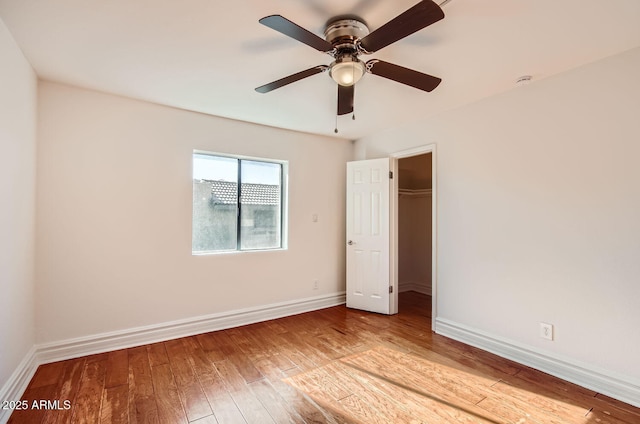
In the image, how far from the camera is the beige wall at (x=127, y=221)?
2541mm

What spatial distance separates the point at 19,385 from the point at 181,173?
2054 millimetres

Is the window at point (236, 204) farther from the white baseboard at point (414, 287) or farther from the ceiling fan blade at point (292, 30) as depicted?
the white baseboard at point (414, 287)

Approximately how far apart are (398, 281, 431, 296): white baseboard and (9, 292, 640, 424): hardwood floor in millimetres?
1922

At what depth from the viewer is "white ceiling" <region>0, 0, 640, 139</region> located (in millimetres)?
1609

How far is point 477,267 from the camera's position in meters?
2.88

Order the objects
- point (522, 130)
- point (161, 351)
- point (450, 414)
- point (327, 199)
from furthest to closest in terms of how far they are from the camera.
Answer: point (327, 199) < point (161, 351) < point (522, 130) < point (450, 414)

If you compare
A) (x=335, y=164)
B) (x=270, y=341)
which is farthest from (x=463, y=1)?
(x=270, y=341)

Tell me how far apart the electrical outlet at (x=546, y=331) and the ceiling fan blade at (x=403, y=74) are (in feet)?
7.02

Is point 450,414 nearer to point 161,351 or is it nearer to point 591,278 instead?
point 591,278

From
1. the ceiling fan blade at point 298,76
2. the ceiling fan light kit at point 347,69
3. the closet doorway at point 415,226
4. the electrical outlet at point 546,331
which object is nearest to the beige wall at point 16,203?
the ceiling fan blade at point 298,76

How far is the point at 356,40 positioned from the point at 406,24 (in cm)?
42

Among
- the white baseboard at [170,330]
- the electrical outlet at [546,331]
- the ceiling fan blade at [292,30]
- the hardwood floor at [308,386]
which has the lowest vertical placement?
the hardwood floor at [308,386]

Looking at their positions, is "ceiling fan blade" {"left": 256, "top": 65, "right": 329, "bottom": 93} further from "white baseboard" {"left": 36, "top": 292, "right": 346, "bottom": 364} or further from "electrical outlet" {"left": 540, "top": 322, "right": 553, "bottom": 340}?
"electrical outlet" {"left": 540, "top": 322, "right": 553, "bottom": 340}

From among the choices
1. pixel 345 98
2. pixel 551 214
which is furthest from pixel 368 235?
pixel 345 98
